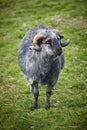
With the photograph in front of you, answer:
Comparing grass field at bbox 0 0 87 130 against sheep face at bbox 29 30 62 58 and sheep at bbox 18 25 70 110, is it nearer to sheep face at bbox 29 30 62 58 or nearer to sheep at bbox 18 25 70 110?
sheep at bbox 18 25 70 110

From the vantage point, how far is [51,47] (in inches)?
303

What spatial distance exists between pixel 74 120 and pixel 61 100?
1351 millimetres

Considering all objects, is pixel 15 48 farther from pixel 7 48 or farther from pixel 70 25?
pixel 70 25

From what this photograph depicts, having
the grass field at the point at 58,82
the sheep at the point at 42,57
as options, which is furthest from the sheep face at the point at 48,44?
the grass field at the point at 58,82

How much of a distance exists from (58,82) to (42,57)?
350 cm

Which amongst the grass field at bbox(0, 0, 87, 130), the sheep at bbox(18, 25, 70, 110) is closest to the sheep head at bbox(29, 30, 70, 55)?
the sheep at bbox(18, 25, 70, 110)

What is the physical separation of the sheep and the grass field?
0.65 metres

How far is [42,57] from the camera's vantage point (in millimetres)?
8328

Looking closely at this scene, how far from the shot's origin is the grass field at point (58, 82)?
905 cm

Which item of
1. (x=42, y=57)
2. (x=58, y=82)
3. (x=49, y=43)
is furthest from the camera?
(x=58, y=82)

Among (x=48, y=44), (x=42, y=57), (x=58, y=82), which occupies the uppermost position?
(x=48, y=44)

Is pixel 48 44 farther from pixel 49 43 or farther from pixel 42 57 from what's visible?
pixel 42 57

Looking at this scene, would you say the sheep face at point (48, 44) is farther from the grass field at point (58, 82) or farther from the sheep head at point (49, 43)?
the grass field at point (58, 82)

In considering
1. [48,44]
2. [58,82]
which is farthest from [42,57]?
[58,82]
